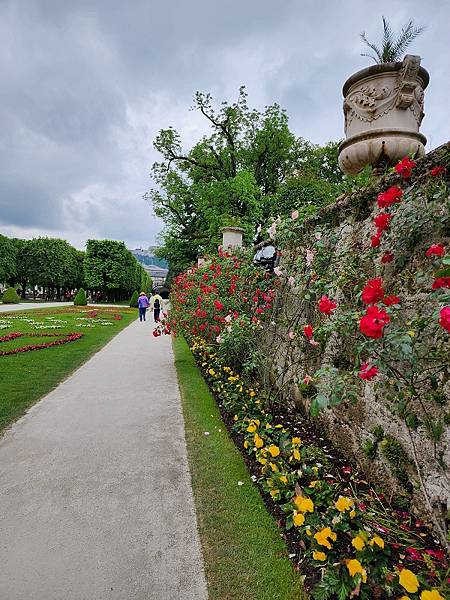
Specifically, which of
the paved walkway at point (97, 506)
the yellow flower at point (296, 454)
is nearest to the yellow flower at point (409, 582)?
the paved walkway at point (97, 506)

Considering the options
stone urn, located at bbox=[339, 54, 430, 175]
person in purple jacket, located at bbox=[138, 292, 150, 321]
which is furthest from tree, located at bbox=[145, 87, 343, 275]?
stone urn, located at bbox=[339, 54, 430, 175]

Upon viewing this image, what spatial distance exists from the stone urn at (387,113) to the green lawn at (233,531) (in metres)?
2.84

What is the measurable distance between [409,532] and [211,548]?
1114 millimetres

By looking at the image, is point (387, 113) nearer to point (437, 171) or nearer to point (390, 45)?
point (390, 45)

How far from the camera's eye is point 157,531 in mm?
1998

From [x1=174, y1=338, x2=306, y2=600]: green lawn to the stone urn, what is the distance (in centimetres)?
284

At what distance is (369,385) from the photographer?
2434mm

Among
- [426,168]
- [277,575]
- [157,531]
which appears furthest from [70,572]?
[426,168]

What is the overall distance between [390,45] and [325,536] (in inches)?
147

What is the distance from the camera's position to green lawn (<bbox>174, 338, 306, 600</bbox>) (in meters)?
1.60

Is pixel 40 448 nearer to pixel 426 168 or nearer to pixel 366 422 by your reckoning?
pixel 366 422

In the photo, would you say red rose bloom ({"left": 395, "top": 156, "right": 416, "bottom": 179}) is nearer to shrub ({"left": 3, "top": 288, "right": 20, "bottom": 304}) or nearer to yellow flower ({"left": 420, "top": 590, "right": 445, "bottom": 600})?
yellow flower ({"left": 420, "top": 590, "right": 445, "bottom": 600})

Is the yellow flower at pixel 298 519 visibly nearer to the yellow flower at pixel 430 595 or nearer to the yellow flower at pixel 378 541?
the yellow flower at pixel 378 541

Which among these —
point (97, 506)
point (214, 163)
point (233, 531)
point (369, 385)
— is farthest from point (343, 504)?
point (214, 163)
